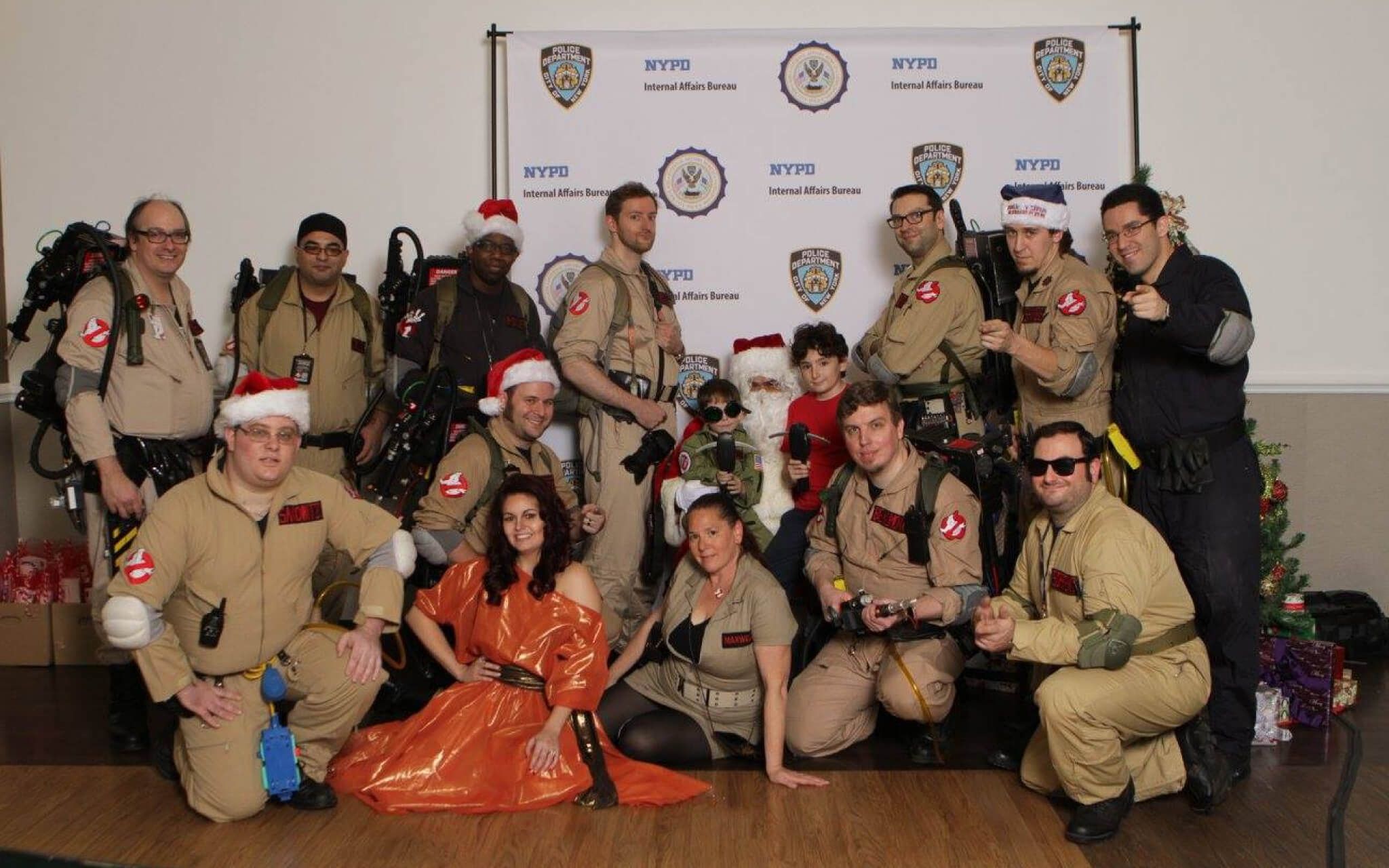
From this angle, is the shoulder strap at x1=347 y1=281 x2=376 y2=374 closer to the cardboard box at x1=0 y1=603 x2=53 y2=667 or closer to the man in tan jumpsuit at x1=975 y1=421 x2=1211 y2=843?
the cardboard box at x1=0 y1=603 x2=53 y2=667

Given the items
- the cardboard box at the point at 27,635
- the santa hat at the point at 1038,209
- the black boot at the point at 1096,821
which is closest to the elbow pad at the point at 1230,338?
the santa hat at the point at 1038,209

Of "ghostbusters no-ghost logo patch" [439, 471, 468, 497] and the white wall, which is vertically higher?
the white wall

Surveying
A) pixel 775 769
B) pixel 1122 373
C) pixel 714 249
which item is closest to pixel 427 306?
pixel 714 249

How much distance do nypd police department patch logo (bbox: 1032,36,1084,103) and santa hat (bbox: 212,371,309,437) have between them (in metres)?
3.82

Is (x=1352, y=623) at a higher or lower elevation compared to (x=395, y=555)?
Answer: lower

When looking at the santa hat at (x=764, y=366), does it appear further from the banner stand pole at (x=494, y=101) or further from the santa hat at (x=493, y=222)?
the banner stand pole at (x=494, y=101)

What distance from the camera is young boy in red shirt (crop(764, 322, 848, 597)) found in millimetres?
4965

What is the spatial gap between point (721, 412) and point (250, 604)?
2.03m

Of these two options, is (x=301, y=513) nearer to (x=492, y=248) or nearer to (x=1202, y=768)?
(x=492, y=248)

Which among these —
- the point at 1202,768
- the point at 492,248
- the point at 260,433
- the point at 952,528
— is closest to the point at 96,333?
the point at 260,433

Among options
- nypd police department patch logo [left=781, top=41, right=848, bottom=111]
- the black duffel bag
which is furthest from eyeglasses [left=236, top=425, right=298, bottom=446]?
the black duffel bag

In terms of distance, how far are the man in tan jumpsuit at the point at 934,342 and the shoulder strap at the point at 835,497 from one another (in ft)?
1.51

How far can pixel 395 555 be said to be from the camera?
13.5ft

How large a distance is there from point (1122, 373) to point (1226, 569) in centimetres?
77
